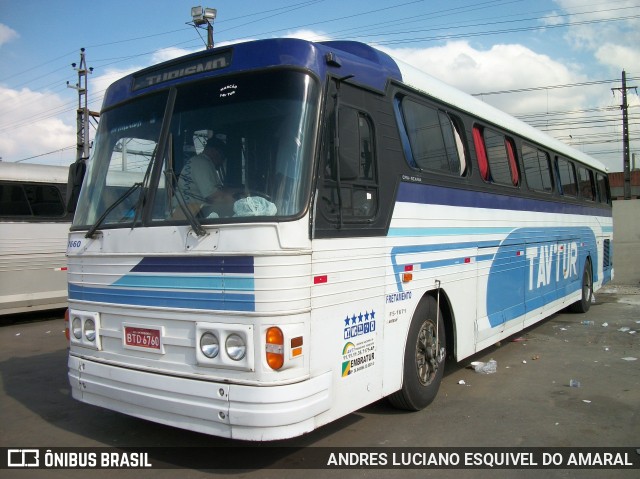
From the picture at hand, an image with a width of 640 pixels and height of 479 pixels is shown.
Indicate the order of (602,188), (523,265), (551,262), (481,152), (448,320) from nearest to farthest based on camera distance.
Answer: (448,320) → (481,152) → (523,265) → (551,262) → (602,188)

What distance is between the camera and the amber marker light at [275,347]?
369cm

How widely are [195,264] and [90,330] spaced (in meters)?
1.41

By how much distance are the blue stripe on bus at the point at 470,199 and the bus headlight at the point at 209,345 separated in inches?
84.4

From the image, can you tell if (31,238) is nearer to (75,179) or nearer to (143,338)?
(75,179)

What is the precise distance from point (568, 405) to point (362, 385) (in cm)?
282

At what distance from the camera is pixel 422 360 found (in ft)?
18.5

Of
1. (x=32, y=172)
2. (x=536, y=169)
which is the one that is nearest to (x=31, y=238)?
(x=32, y=172)

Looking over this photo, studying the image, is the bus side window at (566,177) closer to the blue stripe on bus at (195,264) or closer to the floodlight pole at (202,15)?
the blue stripe on bus at (195,264)

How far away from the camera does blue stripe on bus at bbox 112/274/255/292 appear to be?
→ 148 inches

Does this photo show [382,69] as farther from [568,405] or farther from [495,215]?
[568,405]

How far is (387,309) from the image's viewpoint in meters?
4.86

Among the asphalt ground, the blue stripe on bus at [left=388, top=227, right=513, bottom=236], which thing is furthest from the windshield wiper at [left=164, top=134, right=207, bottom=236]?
the asphalt ground

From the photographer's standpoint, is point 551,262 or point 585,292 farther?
point 585,292

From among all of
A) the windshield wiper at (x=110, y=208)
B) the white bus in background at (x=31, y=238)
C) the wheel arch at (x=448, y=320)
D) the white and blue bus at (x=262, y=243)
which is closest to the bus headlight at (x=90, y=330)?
the white and blue bus at (x=262, y=243)
